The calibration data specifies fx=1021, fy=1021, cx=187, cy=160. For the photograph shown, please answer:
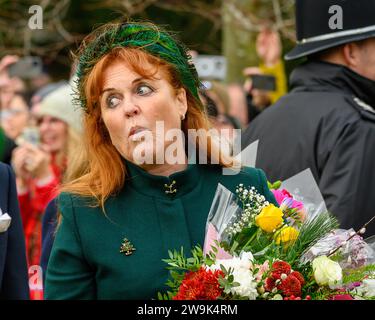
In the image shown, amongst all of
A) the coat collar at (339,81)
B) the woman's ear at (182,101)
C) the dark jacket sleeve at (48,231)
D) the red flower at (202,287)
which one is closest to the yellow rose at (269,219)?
the red flower at (202,287)

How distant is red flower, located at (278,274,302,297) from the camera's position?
9.37ft

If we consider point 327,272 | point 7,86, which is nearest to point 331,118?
point 327,272

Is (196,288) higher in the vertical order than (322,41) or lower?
lower

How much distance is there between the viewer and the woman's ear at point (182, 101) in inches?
133

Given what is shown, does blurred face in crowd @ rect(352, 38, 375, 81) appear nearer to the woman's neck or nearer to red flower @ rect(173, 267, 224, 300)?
the woman's neck

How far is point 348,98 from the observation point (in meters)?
4.60

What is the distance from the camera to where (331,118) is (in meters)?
4.50

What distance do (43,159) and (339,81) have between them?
2.35 m

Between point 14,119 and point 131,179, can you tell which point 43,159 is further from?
point 131,179

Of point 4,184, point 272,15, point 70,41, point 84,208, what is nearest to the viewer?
point 84,208

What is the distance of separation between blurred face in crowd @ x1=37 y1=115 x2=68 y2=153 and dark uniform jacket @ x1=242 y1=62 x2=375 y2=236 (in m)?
2.17
